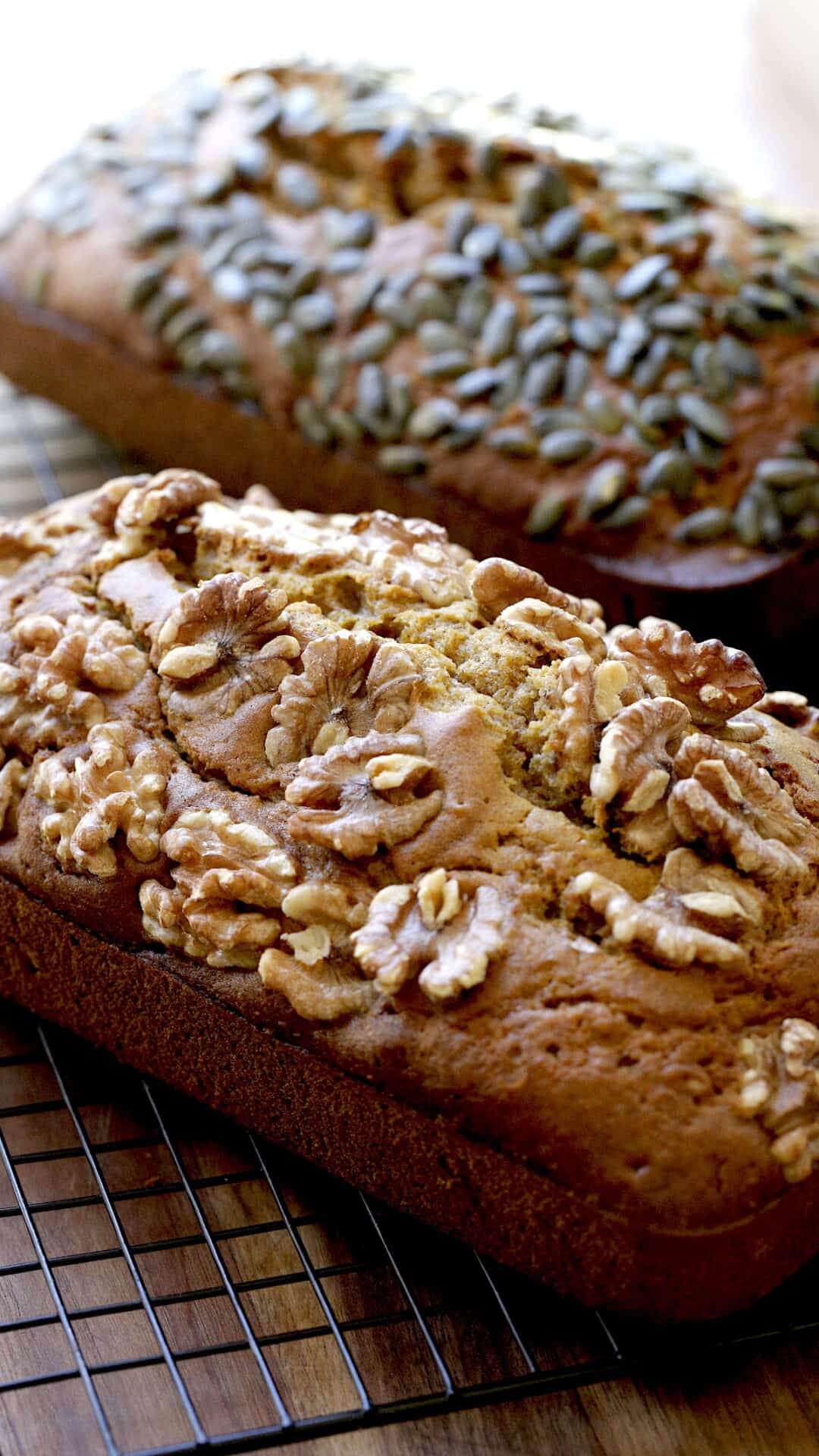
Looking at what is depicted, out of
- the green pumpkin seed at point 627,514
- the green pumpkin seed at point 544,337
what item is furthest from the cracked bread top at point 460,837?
the green pumpkin seed at point 544,337

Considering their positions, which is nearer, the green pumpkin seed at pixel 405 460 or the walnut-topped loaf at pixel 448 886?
the walnut-topped loaf at pixel 448 886

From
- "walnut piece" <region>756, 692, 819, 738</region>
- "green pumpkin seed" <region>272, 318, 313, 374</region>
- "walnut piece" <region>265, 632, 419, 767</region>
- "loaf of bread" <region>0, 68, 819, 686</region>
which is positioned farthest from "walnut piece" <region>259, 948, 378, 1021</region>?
"green pumpkin seed" <region>272, 318, 313, 374</region>

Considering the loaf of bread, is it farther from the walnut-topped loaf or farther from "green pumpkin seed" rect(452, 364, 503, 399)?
the walnut-topped loaf

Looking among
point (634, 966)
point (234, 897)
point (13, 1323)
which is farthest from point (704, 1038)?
point (13, 1323)

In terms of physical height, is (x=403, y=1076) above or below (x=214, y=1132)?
above

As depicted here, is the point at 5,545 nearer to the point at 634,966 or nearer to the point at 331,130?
the point at 634,966

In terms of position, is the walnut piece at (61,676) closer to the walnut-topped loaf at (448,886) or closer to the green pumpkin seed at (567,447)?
the walnut-topped loaf at (448,886)
